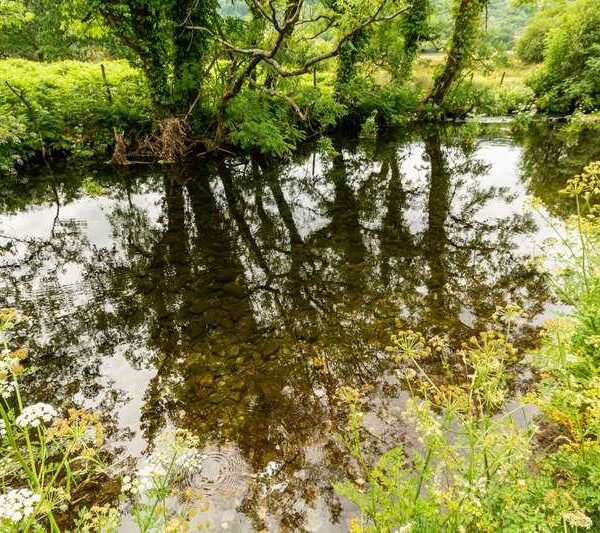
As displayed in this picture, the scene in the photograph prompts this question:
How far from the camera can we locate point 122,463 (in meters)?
4.47

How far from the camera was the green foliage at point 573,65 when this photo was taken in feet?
73.8

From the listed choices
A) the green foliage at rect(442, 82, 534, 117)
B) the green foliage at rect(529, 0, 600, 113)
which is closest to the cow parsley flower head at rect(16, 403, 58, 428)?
the green foliage at rect(442, 82, 534, 117)

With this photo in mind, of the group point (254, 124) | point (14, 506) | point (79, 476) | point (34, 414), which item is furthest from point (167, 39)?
point (14, 506)

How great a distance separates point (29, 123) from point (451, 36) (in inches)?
799

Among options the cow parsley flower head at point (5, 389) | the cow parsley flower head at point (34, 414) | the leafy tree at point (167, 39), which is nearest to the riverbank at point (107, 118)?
the leafy tree at point (167, 39)

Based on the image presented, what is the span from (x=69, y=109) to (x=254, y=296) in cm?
1223

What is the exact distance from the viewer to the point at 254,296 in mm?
7461

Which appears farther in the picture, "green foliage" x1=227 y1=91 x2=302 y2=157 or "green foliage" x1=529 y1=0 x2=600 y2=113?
"green foliage" x1=529 y1=0 x2=600 y2=113

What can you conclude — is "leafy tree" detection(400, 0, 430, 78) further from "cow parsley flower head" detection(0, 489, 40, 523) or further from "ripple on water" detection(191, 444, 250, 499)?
"cow parsley flower head" detection(0, 489, 40, 523)

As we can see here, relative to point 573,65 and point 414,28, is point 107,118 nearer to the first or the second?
point 414,28

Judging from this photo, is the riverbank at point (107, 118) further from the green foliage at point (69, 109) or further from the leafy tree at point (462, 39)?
the leafy tree at point (462, 39)

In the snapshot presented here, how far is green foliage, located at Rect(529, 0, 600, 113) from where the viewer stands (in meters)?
22.5

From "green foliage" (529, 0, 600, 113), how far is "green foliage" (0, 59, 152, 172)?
75.3 feet

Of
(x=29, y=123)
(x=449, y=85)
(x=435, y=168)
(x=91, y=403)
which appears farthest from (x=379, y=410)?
(x=449, y=85)
